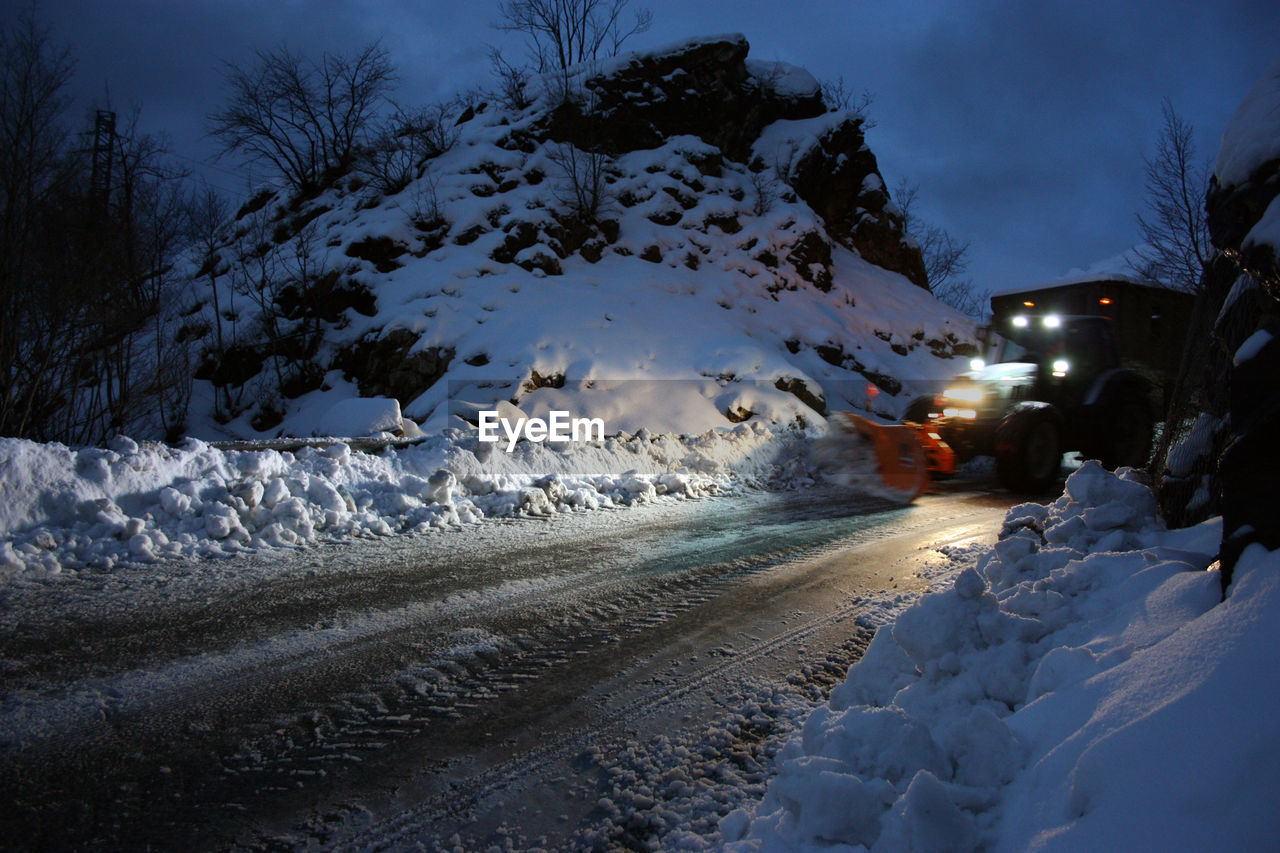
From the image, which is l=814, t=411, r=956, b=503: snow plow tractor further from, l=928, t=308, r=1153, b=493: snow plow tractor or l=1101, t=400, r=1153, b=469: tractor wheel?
l=1101, t=400, r=1153, b=469: tractor wheel

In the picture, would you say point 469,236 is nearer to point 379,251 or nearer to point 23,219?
point 379,251

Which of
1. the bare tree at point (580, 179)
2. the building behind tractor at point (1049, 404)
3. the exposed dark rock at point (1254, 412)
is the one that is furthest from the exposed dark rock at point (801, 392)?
the exposed dark rock at point (1254, 412)

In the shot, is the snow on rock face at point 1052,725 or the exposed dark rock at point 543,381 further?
the exposed dark rock at point 543,381

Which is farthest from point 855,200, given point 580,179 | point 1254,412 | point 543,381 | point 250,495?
point 1254,412

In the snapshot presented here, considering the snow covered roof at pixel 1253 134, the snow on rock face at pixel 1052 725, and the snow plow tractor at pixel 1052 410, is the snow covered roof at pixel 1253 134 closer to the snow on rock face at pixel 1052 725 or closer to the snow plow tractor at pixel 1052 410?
the snow on rock face at pixel 1052 725

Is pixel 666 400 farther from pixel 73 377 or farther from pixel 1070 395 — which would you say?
pixel 73 377

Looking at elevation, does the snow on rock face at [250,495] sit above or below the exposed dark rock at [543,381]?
below

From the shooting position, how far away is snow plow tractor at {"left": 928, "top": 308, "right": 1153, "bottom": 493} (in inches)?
363

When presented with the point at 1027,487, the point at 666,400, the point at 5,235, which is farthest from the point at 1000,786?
the point at 666,400

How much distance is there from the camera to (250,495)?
5809 mm

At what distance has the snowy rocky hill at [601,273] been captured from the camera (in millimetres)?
15898

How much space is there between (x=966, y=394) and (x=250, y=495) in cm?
952

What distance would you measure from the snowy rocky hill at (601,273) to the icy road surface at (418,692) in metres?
8.82

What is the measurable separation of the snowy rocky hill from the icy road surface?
882 centimetres
